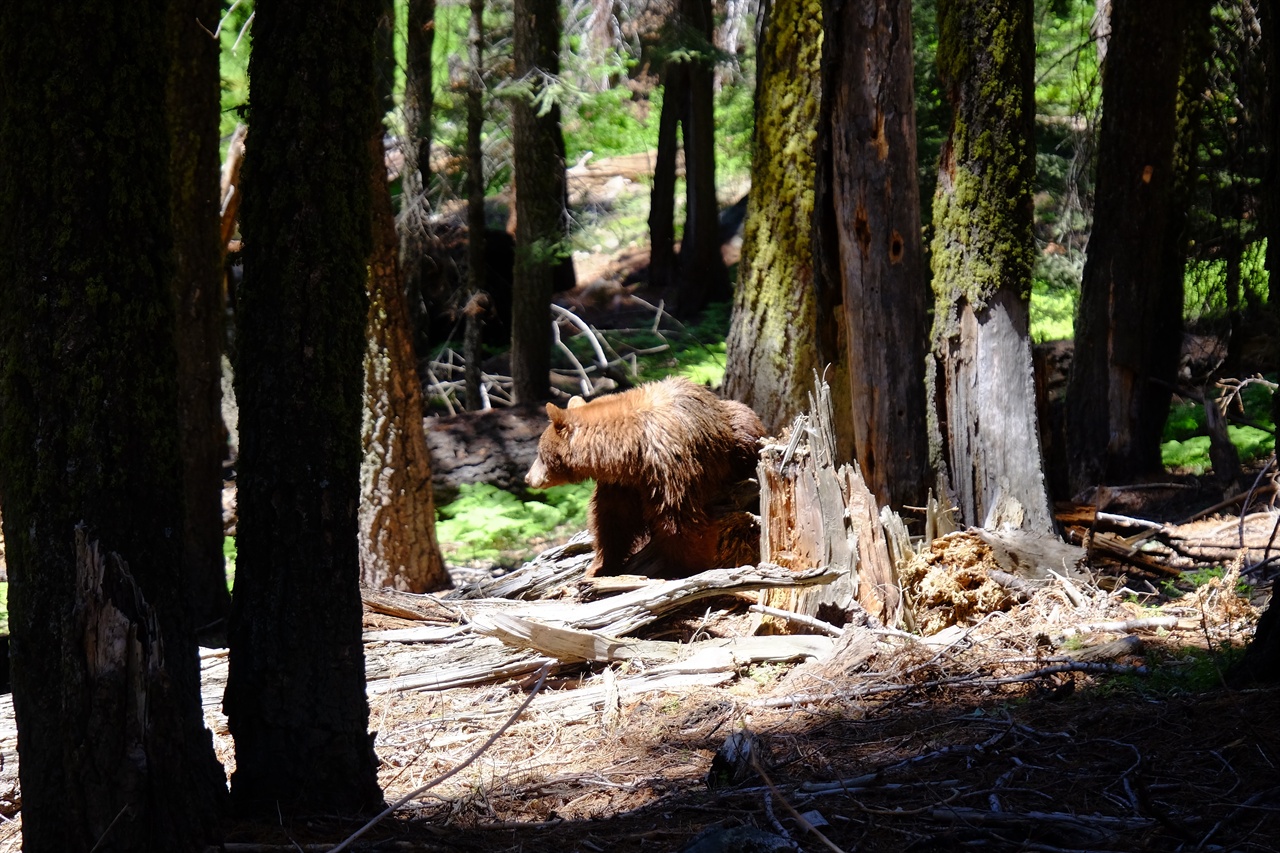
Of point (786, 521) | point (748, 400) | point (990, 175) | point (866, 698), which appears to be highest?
point (990, 175)

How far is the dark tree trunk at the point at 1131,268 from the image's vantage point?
8586mm

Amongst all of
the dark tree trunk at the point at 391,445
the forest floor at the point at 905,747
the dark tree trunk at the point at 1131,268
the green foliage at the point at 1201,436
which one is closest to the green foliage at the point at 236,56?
the dark tree trunk at the point at 391,445

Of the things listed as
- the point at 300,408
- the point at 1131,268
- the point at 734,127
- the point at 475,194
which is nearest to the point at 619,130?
the point at 734,127

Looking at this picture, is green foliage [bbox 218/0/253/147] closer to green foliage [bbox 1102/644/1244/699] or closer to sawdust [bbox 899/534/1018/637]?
sawdust [bbox 899/534/1018/637]

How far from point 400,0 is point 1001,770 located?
65.5 feet

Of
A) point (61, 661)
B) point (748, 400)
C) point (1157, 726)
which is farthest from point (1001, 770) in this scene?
point (748, 400)

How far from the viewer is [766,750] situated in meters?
4.08

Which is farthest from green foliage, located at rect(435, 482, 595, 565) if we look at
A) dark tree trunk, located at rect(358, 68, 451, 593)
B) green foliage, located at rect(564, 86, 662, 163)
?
green foliage, located at rect(564, 86, 662, 163)

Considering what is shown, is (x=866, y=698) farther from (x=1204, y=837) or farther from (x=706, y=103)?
(x=706, y=103)

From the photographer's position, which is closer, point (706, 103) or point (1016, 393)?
point (1016, 393)

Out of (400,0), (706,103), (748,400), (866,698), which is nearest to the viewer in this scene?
(866,698)

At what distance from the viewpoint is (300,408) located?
127 inches

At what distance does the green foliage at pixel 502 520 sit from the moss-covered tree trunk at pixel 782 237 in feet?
10.1

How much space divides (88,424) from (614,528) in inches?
175
